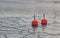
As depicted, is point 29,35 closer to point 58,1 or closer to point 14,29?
point 14,29

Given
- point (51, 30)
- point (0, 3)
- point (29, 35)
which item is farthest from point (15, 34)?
point (0, 3)

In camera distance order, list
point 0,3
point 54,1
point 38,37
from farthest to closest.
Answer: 1. point 54,1
2. point 0,3
3. point 38,37

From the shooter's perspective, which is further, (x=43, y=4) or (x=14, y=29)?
(x=43, y=4)

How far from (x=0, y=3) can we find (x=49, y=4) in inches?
52.9

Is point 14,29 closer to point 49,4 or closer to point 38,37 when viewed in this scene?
point 38,37

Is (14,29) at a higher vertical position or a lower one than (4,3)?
lower

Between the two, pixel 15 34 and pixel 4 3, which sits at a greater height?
pixel 4 3

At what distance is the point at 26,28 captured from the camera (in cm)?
173

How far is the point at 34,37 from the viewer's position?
1.42 m

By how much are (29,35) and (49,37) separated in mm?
205

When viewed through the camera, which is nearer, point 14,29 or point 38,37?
point 38,37

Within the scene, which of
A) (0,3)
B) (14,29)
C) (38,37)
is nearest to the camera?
(38,37)

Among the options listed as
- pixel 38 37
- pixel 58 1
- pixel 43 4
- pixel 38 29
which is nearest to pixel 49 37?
pixel 38 37

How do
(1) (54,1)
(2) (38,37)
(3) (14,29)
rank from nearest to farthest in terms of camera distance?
(2) (38,37)
(3) (14,29)
(1) (54,1)
